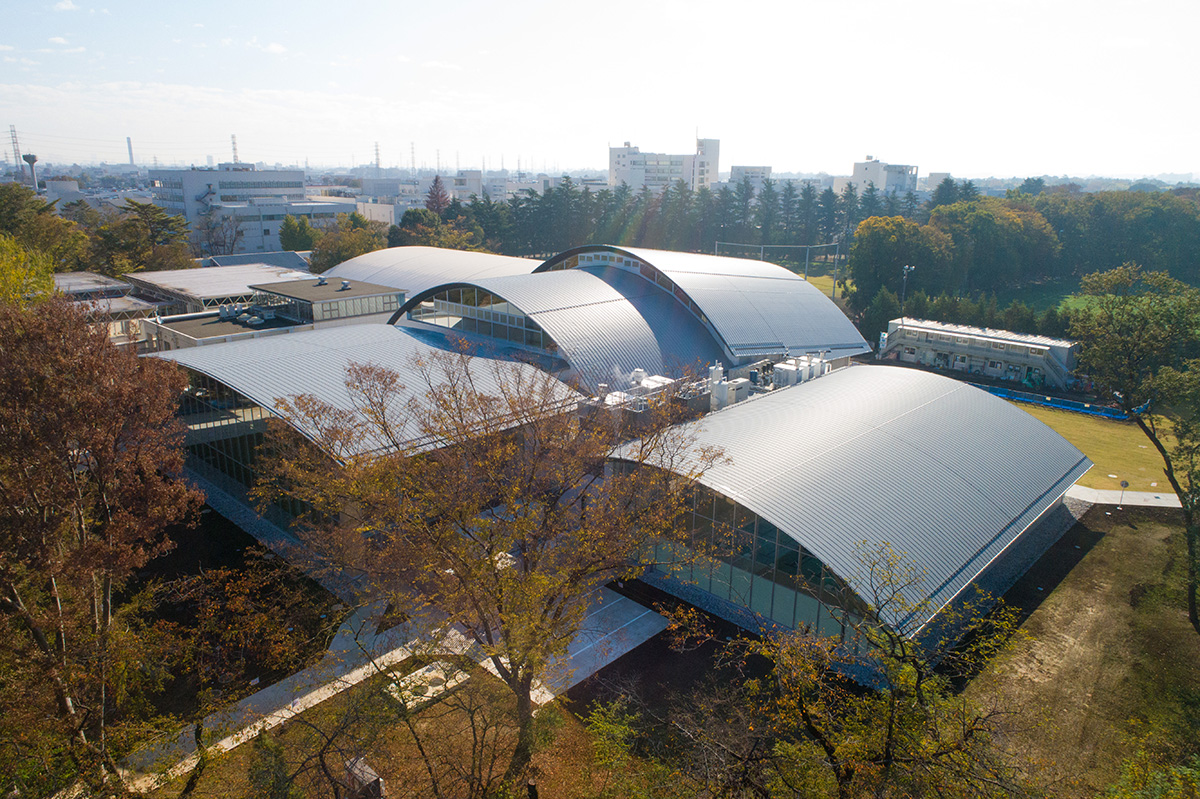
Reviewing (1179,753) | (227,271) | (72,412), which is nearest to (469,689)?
(72,412)

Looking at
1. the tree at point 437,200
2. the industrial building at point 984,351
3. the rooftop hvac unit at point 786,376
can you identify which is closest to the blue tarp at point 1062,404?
the industrial building at point 984,351

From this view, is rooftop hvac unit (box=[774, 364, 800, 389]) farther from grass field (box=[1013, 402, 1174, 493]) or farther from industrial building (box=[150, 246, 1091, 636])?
grass field (box=[1013, 402, 1174, 493])

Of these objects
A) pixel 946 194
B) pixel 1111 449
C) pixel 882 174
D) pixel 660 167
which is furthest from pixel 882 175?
pixel 1111 449

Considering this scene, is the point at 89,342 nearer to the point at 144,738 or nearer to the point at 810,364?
the point at 144,738

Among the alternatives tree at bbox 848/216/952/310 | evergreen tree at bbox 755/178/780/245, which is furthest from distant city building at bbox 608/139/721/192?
tree at bbox 848/216/952/310

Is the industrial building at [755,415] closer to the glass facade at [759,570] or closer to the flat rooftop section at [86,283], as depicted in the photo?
Answer: the glass facade at [759,570]
